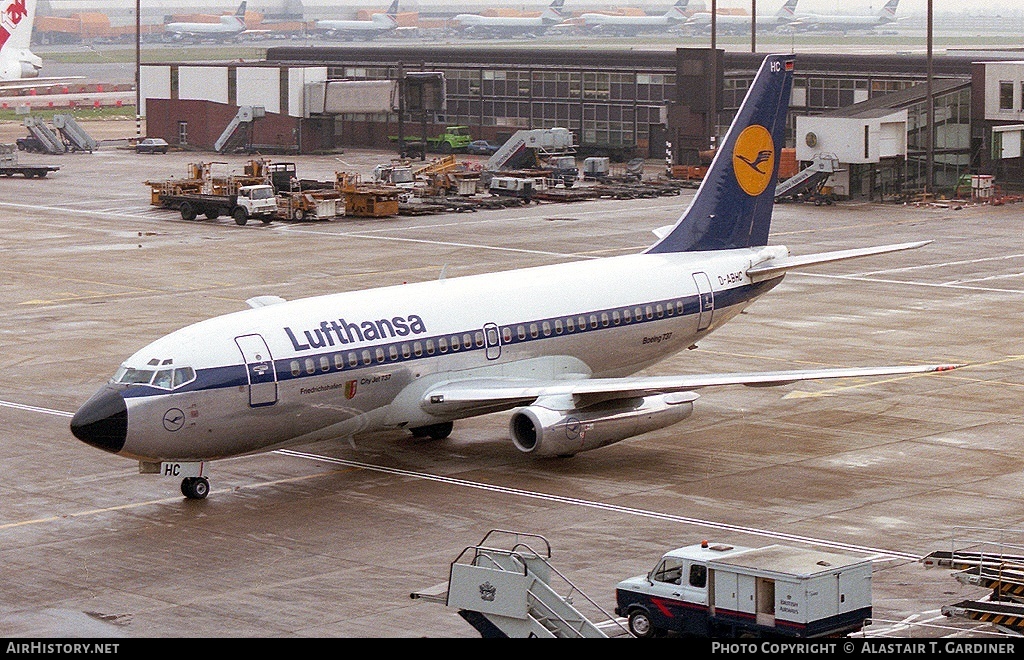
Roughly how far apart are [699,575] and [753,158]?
78.4ft

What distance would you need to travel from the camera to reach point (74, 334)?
5731 centimetres

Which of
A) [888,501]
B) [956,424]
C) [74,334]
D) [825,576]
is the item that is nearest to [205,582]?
[825,576]

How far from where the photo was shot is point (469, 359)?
39.0 meters

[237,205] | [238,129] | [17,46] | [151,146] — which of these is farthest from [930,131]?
[17,46]

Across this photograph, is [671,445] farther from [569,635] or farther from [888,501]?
[569,635]

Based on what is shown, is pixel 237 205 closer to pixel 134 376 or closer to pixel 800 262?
pixel 800 262

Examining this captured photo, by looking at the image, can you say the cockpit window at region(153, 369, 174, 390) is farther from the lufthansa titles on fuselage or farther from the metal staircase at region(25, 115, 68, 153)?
the metal staircase at region(25, 115, 68, 153)

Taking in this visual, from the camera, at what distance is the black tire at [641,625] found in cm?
2548

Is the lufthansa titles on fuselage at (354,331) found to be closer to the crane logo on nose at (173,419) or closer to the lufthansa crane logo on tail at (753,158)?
the crane logo on nose at (173,419)

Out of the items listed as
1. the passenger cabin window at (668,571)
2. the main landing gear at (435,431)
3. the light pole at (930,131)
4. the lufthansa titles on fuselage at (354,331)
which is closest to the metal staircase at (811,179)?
the light pole at (930,131)

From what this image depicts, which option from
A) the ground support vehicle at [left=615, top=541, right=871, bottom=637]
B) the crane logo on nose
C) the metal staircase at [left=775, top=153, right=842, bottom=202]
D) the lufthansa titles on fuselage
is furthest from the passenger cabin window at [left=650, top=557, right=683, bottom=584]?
the metal staircase at [left=775, top=153, right=842, bottom=202]

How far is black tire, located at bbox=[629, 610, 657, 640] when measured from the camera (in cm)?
2548

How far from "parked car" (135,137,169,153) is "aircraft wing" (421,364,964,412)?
109341 millimetres

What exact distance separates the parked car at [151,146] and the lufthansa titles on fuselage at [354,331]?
110m
